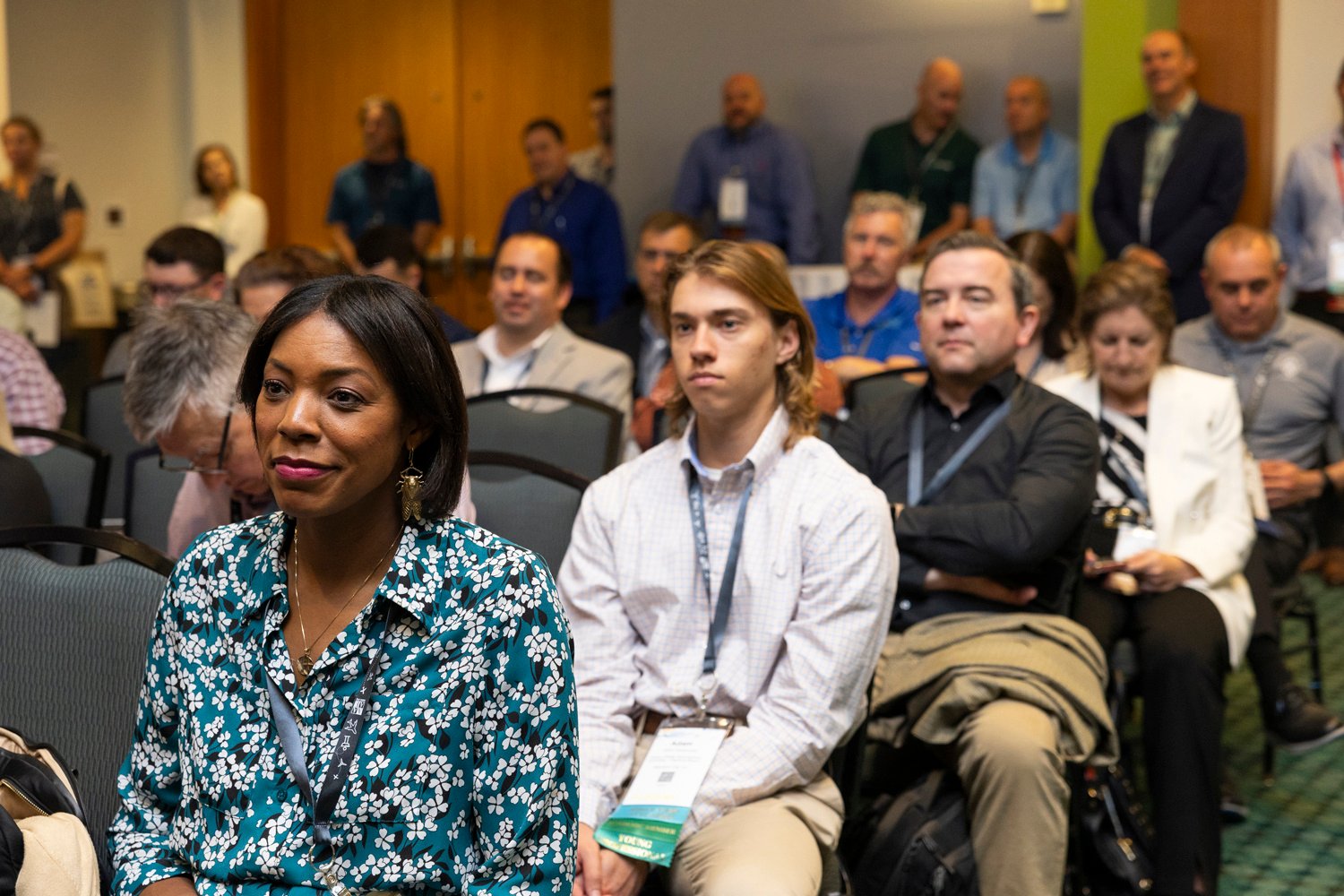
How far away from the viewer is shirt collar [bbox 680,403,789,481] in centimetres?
251

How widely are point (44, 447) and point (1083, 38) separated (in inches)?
215

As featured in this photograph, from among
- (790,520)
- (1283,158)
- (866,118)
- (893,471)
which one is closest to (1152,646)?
(893,471)

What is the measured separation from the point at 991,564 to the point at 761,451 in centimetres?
67

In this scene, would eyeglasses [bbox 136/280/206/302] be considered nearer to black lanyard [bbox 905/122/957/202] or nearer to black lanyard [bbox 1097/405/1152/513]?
black lanyard [bbox 1097/405/1152/513]

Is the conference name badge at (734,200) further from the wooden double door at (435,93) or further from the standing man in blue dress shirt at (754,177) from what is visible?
the wooden double door at (435,93)

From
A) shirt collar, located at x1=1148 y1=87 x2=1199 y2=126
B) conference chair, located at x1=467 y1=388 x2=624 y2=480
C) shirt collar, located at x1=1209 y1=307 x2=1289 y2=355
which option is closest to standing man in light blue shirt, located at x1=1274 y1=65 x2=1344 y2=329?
shirt collar, located at x1=1148 y1=87 x2=1199 y2=126

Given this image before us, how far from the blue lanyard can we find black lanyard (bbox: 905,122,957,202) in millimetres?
5720

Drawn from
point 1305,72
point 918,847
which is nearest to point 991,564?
point 918,847

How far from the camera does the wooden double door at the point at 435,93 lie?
11000 mm

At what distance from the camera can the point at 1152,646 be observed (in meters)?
3.28

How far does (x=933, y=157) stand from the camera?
310 inches

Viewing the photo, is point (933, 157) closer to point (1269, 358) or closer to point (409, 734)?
point (1269, 358)

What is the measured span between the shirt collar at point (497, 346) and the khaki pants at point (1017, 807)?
2.65m

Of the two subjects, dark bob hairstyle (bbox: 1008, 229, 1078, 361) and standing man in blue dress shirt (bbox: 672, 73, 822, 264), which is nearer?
dark bob hairstyle (bbox: 1008, 229, 1078, 361)
